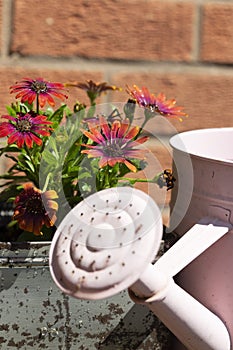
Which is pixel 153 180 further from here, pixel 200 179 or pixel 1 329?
pixel 1 329

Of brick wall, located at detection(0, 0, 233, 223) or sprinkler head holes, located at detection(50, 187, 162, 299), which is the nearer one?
sprinkler head holes, located at detection(50, 187, 162, 299)

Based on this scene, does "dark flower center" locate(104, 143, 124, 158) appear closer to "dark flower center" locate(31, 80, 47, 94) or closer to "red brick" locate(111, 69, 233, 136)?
"dark flower center" locate(31, 80, 47, 94)

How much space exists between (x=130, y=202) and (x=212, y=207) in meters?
0.13

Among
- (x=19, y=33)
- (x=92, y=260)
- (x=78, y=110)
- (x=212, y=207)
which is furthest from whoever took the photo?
(x=19, y=33)

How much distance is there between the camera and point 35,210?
79cm

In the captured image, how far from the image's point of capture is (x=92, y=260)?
646mm

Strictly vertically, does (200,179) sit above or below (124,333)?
above

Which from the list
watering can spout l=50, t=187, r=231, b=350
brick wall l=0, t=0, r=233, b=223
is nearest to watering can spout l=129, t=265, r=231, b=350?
watering can spout l=50, t=187, r=231, b=350

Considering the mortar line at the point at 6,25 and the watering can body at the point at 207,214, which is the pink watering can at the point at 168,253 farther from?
the mortar line at the point at 6,25

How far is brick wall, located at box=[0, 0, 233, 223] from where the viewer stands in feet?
3.36

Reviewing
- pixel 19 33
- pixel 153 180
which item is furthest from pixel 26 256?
pixel 19 33

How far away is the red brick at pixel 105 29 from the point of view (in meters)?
1.02

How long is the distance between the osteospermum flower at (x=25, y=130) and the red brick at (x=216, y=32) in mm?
388

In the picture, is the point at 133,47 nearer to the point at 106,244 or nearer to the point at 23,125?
the point at 23,125
